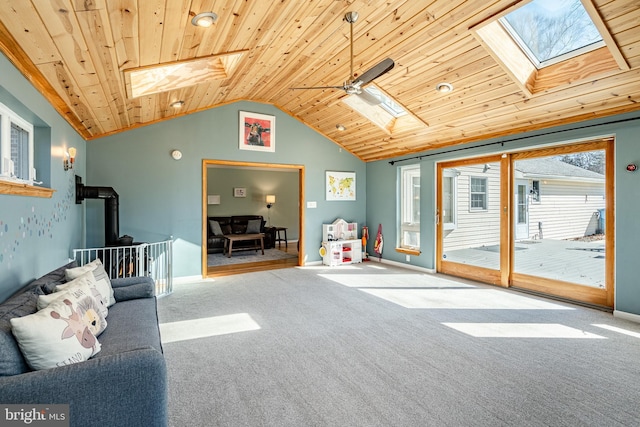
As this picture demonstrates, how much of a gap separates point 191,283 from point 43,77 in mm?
3558

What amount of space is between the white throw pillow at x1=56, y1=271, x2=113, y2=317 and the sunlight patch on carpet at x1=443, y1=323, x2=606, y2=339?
319 cm

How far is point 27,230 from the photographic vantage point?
8.63ft

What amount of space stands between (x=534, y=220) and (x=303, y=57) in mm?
3998

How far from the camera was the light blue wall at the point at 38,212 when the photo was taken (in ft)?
7.45

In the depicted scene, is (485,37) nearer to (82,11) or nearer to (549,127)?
(549,127)

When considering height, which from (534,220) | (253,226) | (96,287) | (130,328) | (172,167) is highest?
(172,167)

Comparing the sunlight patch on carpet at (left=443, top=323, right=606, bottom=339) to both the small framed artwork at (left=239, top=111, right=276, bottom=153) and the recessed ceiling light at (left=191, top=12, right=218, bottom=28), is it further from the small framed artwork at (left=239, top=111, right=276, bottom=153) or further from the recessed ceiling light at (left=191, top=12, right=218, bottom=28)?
the small framed artwork at (left=239, top=111, right=276, bottom=153)

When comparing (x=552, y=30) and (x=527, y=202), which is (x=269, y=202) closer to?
(x=527, y=202)

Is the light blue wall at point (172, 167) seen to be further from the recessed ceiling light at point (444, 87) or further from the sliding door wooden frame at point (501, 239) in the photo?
the recessed ceiling light at point (444, 87)

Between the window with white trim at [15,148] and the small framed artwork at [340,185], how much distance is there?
495 centimetres

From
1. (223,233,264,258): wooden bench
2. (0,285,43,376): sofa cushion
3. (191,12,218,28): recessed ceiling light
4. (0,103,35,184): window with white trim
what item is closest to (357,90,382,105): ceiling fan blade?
(191,12,218,28): recessed ceiling light

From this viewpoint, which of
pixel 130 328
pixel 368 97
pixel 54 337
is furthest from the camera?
pixel 368 97

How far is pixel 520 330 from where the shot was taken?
11.1ft

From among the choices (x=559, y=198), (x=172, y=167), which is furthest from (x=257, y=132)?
(x=559, y=198)
